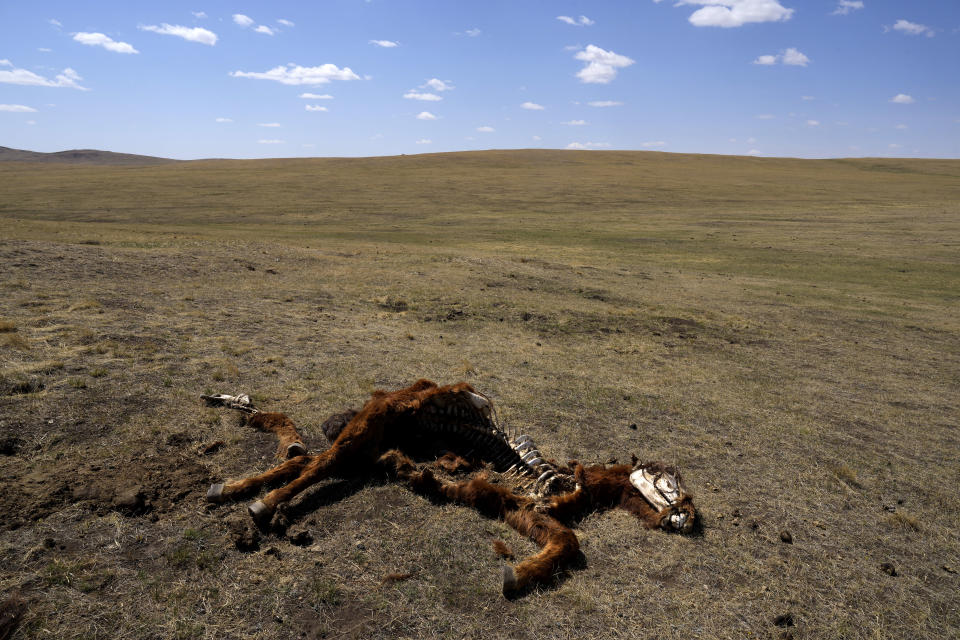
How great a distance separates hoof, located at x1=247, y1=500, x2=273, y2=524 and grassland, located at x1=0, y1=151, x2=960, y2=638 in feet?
0.58

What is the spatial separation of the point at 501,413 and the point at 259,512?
4.22 metres

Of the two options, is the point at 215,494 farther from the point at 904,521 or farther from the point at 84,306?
the point at 84,306

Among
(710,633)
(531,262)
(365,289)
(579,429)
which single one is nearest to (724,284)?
(531,262)

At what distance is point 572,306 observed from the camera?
55.3 ft

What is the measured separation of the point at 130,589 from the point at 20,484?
80.4 inches

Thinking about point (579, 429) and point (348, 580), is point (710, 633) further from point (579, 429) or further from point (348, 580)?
point (579, 429)

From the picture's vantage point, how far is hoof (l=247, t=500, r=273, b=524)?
5.09 metres

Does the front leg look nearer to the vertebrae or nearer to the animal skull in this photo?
the vertebrae

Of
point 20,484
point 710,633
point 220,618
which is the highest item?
point 20,484

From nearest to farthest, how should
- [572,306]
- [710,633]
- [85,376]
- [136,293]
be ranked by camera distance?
[710,633] → [85,376] → [136,293] → [572,306]

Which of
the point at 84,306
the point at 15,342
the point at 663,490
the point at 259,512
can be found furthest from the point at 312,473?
the point at 84,306

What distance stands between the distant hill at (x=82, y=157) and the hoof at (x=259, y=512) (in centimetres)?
19038

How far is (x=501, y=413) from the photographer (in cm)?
857

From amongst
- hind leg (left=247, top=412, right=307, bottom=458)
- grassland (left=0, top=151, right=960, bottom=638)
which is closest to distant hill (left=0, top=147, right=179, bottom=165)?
grassland (left=0, top=151, right=960, bottom=638)
